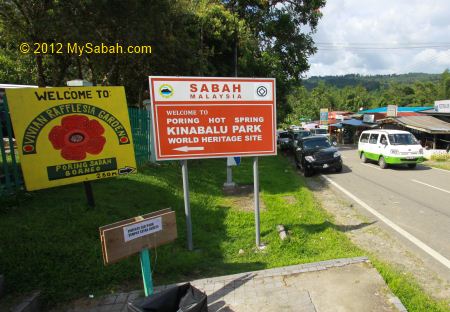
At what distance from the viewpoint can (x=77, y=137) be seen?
5.29 m

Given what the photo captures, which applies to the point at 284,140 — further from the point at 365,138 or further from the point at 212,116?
the point at 212,116

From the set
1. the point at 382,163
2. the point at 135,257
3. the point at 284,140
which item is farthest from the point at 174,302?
the point at 284,140

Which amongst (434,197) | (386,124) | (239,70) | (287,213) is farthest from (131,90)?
(386,124)

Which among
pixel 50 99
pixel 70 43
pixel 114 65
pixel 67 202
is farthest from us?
pixel 114 65

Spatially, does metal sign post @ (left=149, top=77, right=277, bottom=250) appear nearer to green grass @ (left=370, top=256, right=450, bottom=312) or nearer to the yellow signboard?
the yellow signboard

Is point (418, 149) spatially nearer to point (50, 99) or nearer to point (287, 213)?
point (287, 213)

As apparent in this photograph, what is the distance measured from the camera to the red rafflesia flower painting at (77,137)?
5.19 meters

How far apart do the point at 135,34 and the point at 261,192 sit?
786cm

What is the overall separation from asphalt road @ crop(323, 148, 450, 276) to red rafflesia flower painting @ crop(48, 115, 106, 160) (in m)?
5.75

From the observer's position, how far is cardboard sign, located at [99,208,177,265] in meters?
3.46

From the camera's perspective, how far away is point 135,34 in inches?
500

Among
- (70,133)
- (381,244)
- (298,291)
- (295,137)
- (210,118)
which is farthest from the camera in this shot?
(295,137)

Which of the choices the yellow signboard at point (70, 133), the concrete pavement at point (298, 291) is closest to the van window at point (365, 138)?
the concrete pavement at point (298, 291)

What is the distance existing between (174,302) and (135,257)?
200 centimetres
